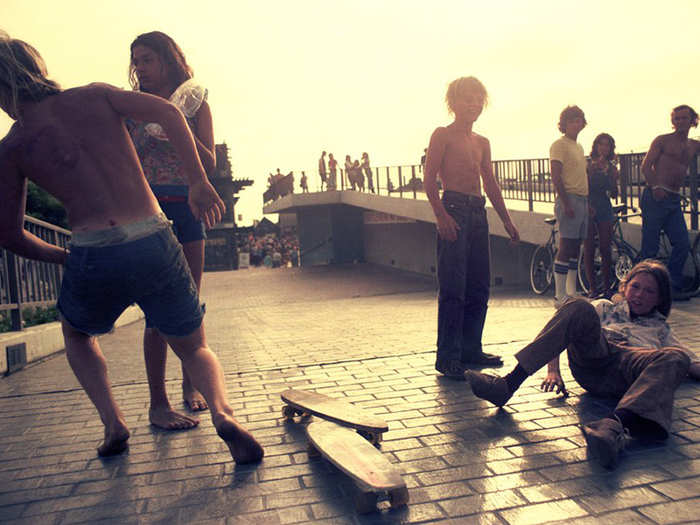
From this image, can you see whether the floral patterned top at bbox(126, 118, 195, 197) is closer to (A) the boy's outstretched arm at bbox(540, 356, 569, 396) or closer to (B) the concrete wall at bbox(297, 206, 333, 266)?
(A) the boy's outstretched arm at bbox(540, 356, 569, 396)

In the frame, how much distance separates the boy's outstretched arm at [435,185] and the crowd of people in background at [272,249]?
3859 cm

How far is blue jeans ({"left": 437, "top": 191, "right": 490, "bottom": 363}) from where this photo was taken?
14.6 feet

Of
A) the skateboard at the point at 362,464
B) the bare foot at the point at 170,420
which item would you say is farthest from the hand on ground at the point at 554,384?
the bare foot at the point at 170,420

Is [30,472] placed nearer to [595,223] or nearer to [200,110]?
[200,110]

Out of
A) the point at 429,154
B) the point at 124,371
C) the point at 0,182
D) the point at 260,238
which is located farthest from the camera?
the point at 260,238

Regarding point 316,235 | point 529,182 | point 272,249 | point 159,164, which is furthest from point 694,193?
point 272,249

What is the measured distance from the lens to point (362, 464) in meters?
2.40

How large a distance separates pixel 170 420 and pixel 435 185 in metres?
2.36

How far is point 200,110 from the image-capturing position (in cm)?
354

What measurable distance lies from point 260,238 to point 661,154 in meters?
55.6

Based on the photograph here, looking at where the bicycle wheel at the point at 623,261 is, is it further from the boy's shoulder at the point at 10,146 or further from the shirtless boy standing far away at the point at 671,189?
the boy's shoulder at the point at 10,146

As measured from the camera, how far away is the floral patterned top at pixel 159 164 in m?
3.50

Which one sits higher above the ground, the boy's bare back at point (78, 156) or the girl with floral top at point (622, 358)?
the boy's bare back at point (78, 156)

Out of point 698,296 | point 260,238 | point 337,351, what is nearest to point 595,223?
point 698,296
